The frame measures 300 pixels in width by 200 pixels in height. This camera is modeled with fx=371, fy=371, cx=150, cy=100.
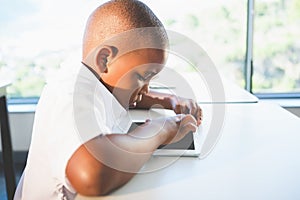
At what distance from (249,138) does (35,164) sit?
0.58 meters

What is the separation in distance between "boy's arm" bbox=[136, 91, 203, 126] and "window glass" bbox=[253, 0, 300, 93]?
153 centimetres

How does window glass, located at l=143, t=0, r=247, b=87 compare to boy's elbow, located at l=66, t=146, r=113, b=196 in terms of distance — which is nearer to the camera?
boy's elbow, located at l=66, t=146, r=113, b=196

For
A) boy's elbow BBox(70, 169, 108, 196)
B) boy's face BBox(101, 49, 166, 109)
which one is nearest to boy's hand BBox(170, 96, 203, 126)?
boy's face BBox(101, 49, 166, 109)

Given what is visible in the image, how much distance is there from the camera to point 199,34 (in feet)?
8.78

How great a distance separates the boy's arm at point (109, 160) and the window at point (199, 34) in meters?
1.87

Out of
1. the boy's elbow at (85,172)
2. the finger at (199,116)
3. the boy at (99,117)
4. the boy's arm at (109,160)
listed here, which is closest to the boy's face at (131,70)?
the boy at (99,117)

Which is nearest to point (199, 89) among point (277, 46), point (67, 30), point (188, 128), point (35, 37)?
point (188, 128)

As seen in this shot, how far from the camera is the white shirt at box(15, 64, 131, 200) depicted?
0.68m

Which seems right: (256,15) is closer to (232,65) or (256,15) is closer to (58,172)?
(232,65)

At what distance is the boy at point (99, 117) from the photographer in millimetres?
672

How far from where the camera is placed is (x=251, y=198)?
70cm

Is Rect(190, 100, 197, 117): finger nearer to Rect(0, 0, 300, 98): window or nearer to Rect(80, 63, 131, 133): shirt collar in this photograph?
Rect(80, 63, 131, 133): shirt collar

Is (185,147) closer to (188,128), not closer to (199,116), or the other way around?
(188,128)

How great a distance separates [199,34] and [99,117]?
6.77 feet
